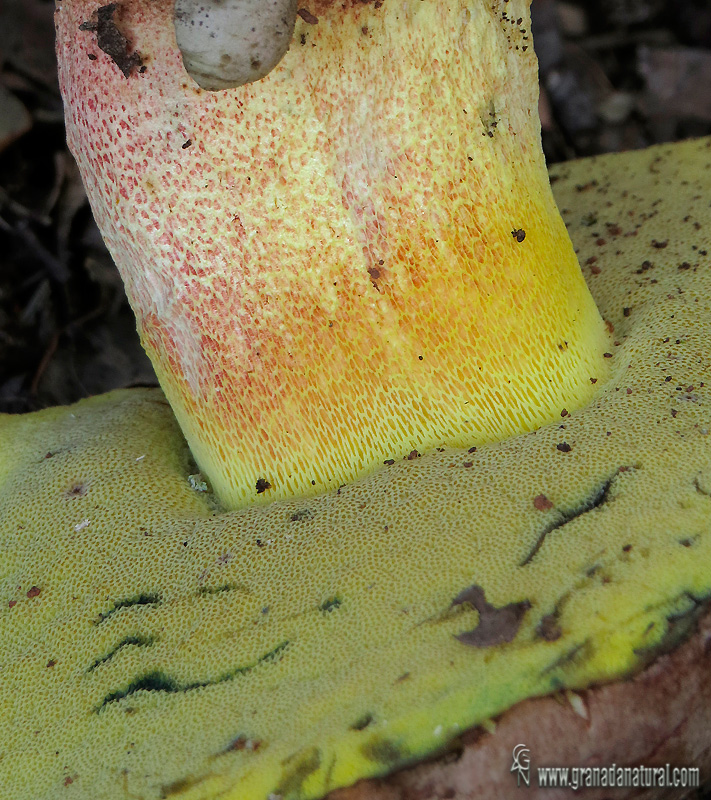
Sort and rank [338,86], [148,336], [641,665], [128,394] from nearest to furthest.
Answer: [641,665]
[338,86]
[148,336]
[128,394]

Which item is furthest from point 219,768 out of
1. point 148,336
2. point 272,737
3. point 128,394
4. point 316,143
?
point 128,394

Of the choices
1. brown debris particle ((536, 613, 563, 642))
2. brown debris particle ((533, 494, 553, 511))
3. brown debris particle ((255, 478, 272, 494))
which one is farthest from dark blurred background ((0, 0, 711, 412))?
brown debris particle ((536, 613, 563, 642))

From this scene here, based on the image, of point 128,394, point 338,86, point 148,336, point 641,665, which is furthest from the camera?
point 128,394

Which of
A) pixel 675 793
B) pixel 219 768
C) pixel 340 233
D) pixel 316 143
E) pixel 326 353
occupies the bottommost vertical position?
pixel 675 793

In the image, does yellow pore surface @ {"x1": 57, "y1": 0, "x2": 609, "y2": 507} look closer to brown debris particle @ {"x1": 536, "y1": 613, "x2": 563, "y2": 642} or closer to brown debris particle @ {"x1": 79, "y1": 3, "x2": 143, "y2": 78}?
brown debris particle @ {"x1": 79, "y1": 3, "x2": 143, "y2": 78}

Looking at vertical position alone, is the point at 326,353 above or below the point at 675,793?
above

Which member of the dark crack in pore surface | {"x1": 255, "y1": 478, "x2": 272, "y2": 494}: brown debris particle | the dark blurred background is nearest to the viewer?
the dark crack in pore surface

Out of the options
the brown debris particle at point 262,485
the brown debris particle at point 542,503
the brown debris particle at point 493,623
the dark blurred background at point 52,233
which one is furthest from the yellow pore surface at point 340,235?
the dark blurred background at point 52,233

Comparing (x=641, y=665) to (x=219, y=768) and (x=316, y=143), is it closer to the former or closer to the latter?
(x=219, y=768)
